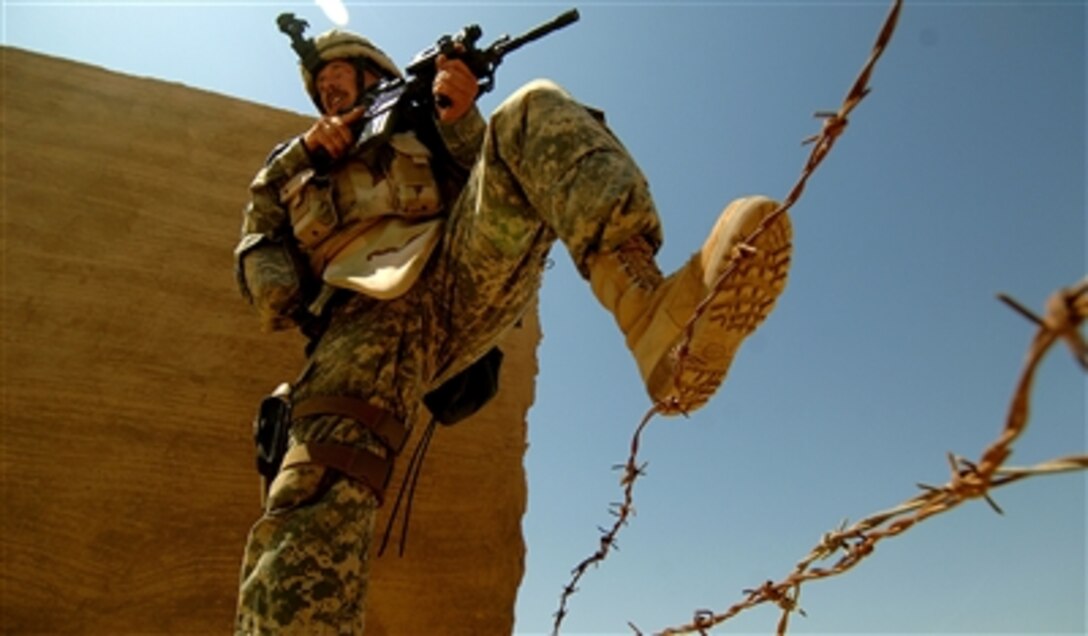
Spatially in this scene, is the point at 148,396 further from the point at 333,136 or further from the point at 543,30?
the point at 543,30

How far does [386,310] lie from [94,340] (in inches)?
60.2

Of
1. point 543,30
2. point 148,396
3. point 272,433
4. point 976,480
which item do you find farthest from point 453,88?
point 148,396

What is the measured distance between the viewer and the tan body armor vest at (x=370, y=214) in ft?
5.31

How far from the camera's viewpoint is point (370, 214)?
5.78 feet

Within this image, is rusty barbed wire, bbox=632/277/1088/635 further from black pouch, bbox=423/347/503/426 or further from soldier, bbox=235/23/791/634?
black pouch, bbox=423/347/503/426

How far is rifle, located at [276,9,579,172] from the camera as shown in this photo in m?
1.81

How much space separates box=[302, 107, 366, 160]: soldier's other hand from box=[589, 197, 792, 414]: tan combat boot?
40.4 inches

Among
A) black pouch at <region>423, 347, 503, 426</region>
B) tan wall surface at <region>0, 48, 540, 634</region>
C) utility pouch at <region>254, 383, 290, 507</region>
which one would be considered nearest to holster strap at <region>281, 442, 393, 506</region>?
utility pouch at <region>254, 383, 290, 507</region>

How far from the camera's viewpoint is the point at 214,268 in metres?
2.94

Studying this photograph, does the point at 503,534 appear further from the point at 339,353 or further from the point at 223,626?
the point at 339,353

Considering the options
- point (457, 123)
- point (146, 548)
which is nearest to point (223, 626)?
point (146, 548)

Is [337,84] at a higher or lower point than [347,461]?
higher

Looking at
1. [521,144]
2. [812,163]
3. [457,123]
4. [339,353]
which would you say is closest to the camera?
[812,163]

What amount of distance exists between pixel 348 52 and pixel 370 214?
2.55ft
